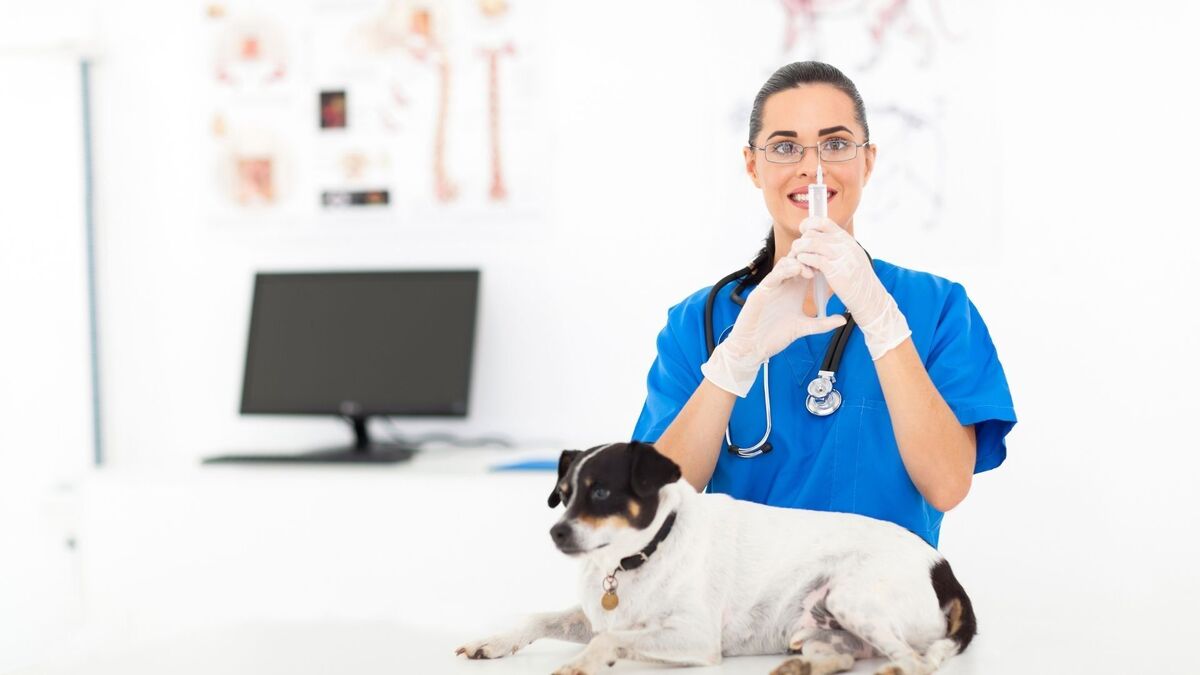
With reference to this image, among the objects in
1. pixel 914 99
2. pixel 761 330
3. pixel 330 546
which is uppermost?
pixel 914 99

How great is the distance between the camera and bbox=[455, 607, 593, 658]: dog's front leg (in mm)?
1155

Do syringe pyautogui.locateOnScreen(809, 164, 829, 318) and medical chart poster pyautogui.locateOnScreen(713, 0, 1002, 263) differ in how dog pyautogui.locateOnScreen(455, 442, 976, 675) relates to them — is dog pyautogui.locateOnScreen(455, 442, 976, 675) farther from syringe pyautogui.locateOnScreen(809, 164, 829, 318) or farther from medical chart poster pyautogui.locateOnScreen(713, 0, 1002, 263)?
medical chart poster pyautogui.locateOnScreen(713, 0, 1002, 263)

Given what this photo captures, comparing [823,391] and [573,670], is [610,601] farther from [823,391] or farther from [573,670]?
[823,391]

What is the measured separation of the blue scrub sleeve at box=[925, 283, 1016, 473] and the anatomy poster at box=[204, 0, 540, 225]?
1.78m

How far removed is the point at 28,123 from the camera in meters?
3.40

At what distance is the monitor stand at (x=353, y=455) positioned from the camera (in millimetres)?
2826

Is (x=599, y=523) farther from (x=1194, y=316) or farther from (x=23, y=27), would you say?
(x=23, y=27)

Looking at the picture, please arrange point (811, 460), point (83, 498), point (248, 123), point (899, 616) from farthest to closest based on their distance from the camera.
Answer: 1. point (248, 123)
2. point (83, 498)
3. point (811, 460)
4. point (899, 616)

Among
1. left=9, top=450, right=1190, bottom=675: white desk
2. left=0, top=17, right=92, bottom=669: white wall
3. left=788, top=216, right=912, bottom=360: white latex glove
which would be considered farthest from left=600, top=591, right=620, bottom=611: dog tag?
left=0, top=17, right=92, bottom=669: white wall

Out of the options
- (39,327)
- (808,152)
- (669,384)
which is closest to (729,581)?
(669,384)

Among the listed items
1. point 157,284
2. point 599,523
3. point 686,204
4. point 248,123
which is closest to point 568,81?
point 686,204

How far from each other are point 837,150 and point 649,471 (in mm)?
568

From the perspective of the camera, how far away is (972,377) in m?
1.39

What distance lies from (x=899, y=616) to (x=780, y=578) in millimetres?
120
